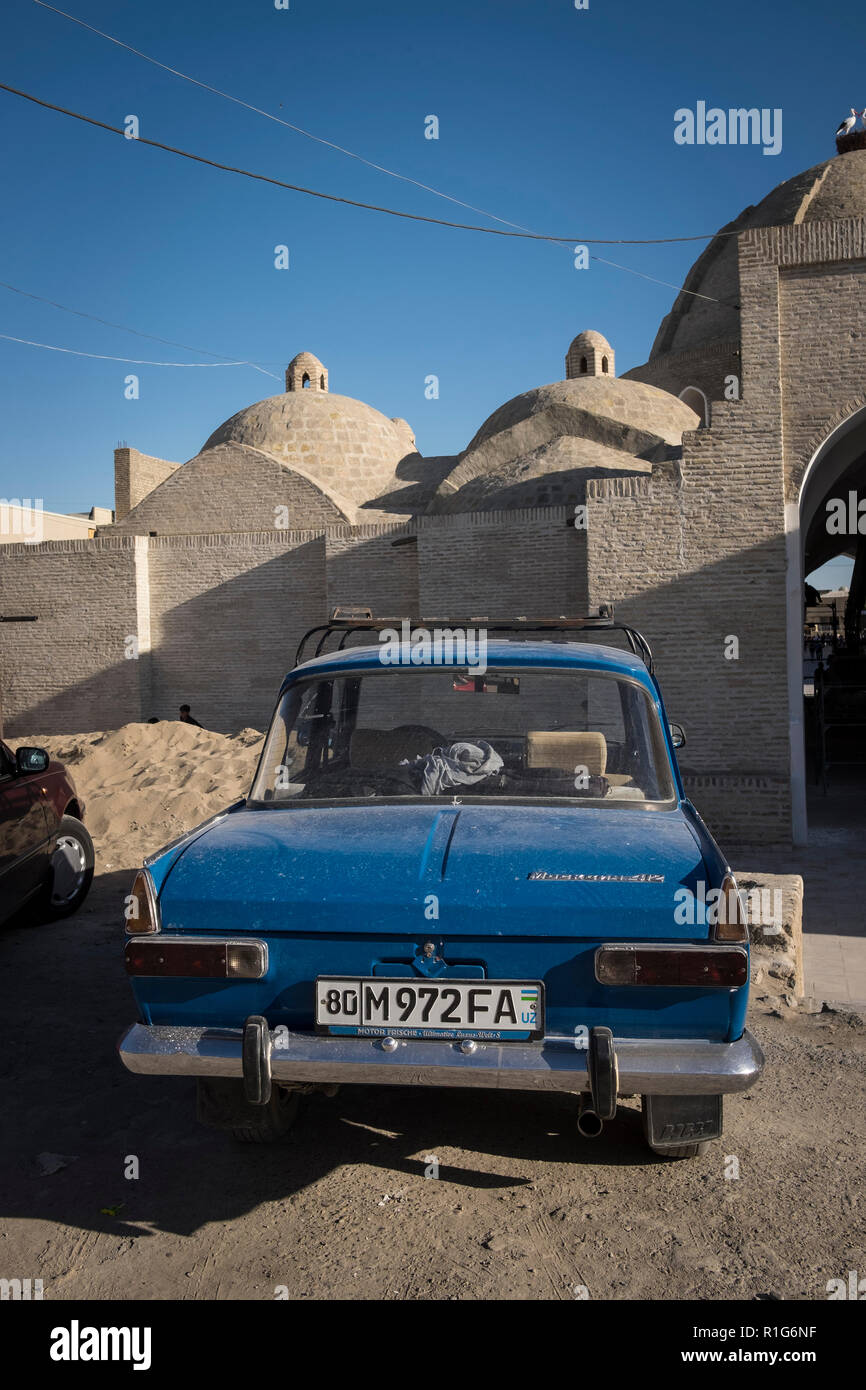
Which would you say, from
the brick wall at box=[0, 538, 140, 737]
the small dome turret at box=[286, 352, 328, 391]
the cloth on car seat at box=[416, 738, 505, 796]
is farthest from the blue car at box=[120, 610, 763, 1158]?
the small dome turret at box=[286, 352, 328, 391]

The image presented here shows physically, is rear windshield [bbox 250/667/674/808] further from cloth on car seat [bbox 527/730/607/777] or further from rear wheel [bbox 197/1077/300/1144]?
rear wheel [bbox 197/1077/300/1144]

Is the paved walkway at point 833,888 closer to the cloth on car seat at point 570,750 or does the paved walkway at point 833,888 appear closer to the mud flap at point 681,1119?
the cloth on car seat at point 570,750

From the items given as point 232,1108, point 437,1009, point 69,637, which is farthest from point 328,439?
point 437,1009

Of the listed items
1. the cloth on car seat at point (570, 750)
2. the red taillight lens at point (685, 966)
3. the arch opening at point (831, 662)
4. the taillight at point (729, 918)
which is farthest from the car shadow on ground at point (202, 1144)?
the arch opening at point (831, 662)

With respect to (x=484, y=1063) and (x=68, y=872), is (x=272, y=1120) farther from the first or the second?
(x=68, y=872)

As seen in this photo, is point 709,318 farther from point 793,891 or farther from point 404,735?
point 404,735

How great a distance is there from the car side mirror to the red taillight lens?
162 inches

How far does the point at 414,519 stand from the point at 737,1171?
12.6m

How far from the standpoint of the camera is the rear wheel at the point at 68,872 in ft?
21.2

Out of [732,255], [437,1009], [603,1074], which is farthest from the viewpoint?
[732,255]

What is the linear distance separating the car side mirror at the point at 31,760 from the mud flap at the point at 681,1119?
159 inches

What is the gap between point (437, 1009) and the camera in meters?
2.65

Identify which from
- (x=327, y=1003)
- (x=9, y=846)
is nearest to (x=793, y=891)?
(x=327, y=1003)

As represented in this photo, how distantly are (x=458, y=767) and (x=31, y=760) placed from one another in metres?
3.06
